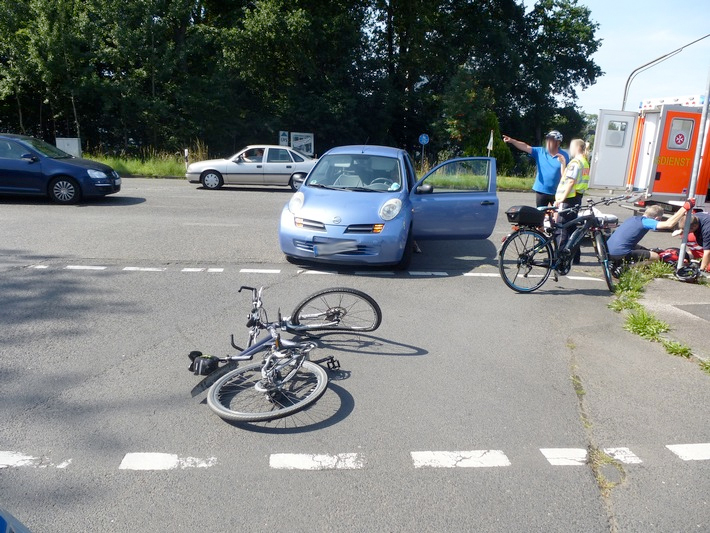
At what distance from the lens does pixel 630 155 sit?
1588 cm

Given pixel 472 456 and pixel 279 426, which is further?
pixel 279 426

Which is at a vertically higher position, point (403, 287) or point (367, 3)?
point (367, 3)

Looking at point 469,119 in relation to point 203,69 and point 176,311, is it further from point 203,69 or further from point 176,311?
point 176,311

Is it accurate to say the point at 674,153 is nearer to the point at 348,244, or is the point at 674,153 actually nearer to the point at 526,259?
the point at 526,259

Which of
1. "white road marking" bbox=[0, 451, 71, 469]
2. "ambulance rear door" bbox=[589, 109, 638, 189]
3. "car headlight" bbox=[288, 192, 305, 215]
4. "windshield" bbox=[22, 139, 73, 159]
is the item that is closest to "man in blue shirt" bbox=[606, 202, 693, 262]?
"car headlight" bbox=[288, 192, 305, 215]

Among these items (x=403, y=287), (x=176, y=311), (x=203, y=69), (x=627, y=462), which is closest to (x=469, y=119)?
(x=203, y=69)

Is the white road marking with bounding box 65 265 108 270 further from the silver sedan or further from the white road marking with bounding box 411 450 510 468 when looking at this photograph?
the silver sedan

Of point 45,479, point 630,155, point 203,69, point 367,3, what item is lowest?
point 45,479

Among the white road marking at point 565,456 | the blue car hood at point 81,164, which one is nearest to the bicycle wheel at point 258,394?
the white road marking at point 565,456

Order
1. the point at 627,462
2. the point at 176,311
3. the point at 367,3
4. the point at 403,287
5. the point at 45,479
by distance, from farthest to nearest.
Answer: the point at 367,3, the point at 403,287, the point at 176,311, the point at 627,462, the point at 45,479

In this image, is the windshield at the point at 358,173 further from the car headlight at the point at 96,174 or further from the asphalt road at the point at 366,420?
the car headlight at the point at 96,174

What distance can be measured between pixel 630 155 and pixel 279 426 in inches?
579

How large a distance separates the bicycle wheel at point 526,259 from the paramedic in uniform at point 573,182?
81 cm

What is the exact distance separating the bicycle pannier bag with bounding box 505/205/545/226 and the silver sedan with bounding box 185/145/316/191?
11.8 m
